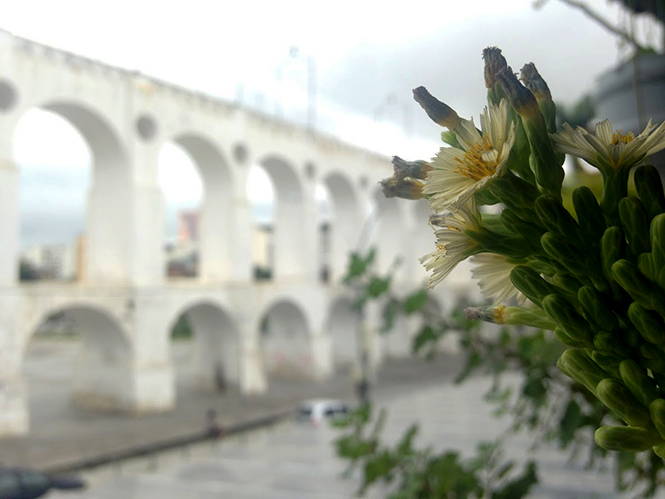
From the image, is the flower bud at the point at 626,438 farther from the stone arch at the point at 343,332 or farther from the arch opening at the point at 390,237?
the stone arch at the point at 343,332

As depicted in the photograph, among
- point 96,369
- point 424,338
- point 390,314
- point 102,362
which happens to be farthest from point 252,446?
point 424,338

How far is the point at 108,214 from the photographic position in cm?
1380

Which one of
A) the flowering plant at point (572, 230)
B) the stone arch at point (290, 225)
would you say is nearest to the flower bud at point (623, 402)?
the flowering plant at point (572, 230)

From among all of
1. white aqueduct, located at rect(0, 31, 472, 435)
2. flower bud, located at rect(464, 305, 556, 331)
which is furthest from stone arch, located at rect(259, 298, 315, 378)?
flower bud, located at rect(464, 305, 556, 331)

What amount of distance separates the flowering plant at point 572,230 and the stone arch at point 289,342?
17.8 m

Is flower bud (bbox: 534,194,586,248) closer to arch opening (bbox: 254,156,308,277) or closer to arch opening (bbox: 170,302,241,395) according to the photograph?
arch opening (bbox: 170,302,241,395)

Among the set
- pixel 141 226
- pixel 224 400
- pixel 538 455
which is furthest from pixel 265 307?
pixel 538 455

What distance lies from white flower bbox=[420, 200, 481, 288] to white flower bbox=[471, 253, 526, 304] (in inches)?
3.8

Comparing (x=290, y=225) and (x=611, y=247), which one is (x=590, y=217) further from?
(x=290, y=225)

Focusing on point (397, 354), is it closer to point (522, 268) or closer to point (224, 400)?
point (224, 400)

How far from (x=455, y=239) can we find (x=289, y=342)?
18.8m

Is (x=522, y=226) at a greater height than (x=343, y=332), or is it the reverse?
(x=522, y=226)

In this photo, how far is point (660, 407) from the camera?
1.96 ft

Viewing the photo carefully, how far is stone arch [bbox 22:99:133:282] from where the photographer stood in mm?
13469
